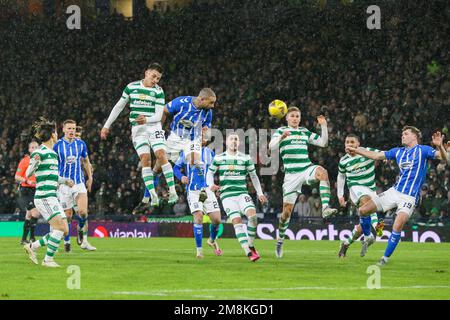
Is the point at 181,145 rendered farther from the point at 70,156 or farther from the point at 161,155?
the point at 70,156

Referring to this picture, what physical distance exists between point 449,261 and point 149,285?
300 inches

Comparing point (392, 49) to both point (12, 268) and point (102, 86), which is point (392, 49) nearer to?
point (102, 86)

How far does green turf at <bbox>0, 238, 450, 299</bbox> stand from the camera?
40.0 ft

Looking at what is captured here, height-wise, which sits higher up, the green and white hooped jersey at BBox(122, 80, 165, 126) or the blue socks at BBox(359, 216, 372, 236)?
the green and white hooped jersey at BBox(122, 80, 165, 126)

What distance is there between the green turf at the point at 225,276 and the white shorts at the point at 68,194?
3.72ft

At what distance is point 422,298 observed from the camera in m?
11.8

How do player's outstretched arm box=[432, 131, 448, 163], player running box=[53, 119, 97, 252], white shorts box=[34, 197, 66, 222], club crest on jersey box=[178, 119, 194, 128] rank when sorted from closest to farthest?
player's outstretched arm box=[432, 131, 448, 163] → white shorts box=[34, 197, 66, 222] → club crest on jersey box=[178, 119, 194, 128] → player running box=[53, 119, 97, 252]

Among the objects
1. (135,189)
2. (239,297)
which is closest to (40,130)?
(239,297)

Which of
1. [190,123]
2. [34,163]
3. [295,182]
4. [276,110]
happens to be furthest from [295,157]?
[34,163]

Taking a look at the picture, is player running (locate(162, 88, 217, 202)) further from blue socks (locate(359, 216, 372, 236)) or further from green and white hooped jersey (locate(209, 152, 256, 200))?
blue socks (locate(359, 216, 372, 236))

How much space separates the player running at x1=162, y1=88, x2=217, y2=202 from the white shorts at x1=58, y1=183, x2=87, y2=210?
2.91m

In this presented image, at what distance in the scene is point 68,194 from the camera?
21469 mm

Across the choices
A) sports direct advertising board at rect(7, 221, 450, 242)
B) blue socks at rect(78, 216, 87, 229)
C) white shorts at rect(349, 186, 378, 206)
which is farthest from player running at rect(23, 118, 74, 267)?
sports direct advertising board at rect(7, 221, 450, 242)

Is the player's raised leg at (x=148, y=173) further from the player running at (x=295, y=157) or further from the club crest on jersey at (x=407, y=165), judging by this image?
the club crest on jersey at (x=407, y=165)
